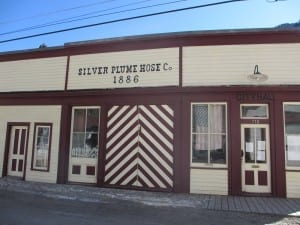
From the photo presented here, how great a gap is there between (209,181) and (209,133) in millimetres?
1675

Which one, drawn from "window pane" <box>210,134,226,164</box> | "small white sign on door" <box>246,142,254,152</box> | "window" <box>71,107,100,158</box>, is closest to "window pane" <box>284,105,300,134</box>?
"small white sign on door" <box>246,142,254,152</box>

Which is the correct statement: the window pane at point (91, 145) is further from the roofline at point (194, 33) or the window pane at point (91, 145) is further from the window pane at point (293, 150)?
the window pane at point (293, 150)

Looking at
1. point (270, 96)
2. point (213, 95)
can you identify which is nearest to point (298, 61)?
point (270, 96)

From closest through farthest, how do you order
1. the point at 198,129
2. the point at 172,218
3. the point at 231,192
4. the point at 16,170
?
the point at 172,218 → the point at 231,192 → the point at 198,129 → the point at 16,170

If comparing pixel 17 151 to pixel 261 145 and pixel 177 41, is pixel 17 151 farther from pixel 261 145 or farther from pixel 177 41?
pixel 261 145

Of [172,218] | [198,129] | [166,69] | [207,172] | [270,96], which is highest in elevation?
[166,69]

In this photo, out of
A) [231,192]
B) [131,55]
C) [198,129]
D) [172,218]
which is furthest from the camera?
[131,55]

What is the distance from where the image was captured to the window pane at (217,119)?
11812mm

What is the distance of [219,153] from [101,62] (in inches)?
232

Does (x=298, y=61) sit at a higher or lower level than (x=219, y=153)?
higher

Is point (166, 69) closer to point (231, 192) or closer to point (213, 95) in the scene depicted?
point (213, 95)

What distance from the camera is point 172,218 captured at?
26.9ft

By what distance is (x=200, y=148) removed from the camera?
11.9 metres

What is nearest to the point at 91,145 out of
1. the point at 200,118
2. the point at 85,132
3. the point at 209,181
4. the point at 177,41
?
the point at 85,132
